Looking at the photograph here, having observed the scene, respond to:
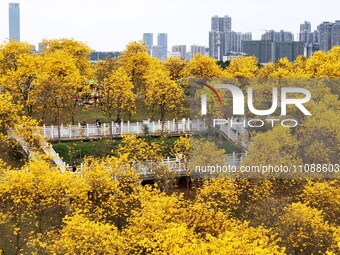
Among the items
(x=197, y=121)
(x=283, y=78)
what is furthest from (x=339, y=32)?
(x=197, y=121)

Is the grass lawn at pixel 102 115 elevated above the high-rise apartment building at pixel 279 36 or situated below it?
below

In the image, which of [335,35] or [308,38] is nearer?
[335,35]

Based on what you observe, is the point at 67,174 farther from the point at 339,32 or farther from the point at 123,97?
the point at 339,32

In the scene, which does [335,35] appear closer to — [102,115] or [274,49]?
[274,49]

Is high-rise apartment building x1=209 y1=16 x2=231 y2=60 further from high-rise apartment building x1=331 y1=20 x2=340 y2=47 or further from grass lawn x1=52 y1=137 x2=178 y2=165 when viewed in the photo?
grass lawn x1=52 y1=137 x2=178 y2=165

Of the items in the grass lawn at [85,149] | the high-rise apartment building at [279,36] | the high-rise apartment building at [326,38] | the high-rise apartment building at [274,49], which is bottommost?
the grass lawn at [85,149]

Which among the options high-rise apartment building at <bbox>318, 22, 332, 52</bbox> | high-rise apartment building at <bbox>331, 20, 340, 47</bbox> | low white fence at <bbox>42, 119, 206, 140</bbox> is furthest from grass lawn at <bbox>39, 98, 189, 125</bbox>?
high-rise apartment building at <bbox>331, 20, 340, 47</bbox>

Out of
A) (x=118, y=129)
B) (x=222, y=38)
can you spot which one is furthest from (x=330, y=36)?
(x=118, y=129)

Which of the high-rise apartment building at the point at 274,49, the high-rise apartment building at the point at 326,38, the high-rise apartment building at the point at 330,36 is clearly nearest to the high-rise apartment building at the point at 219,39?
the high-rise apartment building at the point at 326,38

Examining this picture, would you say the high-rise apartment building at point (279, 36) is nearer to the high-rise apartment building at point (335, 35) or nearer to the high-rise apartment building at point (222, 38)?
the high-rise apartment building at point (222, 38)

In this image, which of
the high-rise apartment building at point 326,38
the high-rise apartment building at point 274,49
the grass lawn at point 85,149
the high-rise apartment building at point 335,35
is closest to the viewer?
the grass lawn at point 85,149

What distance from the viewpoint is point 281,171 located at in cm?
2475

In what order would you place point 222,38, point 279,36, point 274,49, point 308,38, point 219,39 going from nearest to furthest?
point 274,49, point 279,36, point 308,38, point 219,39, point 222,38

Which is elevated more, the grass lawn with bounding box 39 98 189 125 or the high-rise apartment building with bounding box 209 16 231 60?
the high-rise apartment building with bounding box 209 16 231 60
